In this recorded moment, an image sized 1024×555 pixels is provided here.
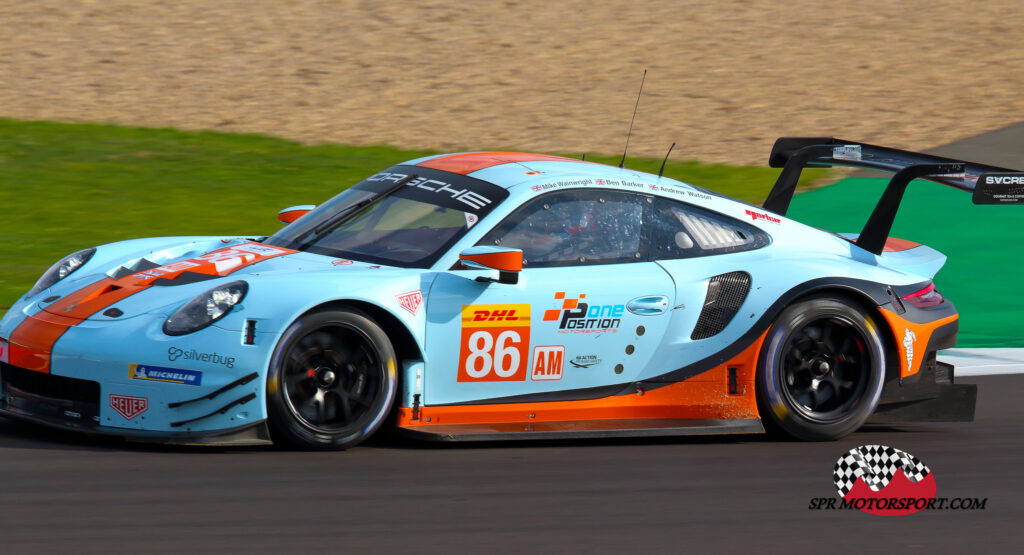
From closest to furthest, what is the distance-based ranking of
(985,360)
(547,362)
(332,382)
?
(332,382)
(547,362)
(985,360)

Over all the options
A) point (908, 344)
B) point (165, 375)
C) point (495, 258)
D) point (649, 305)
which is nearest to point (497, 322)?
point (495, 258)

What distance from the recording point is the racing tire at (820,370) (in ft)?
21.2

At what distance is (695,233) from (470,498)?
2.08m

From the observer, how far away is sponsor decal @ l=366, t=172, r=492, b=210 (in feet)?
20.7

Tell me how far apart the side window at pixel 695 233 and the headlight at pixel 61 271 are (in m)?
2.88

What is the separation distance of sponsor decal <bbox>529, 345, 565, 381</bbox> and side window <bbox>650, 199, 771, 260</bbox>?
73cm

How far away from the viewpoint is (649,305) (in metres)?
6.27

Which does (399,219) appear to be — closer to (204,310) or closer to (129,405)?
(204,310)

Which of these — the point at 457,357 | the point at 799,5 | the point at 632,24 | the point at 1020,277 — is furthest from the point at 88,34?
the point at 457,357

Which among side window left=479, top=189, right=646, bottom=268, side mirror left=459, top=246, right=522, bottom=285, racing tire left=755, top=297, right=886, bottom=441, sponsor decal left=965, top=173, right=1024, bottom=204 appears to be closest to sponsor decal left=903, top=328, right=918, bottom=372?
racing tire left=755, top=297, right=886, bottom=441

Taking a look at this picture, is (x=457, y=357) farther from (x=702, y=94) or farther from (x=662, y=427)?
(x=702, y=94)

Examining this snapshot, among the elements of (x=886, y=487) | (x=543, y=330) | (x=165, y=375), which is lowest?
(x=886, y=487)

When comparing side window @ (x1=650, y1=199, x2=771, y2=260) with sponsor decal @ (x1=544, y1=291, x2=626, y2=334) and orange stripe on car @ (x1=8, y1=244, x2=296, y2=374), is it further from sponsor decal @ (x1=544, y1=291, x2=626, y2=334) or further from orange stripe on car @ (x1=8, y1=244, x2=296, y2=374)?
orange stripe on car @ (x1=8, y1=244, x2=296, y2=374)

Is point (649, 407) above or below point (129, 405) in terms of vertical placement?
below
